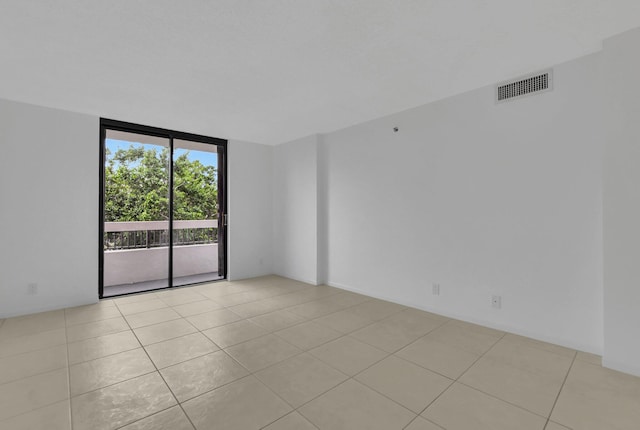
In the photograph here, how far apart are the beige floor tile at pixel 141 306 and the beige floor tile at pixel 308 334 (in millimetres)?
1886

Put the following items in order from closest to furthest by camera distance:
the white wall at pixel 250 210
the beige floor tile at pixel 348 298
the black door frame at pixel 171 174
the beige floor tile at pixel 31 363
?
the beige floor tile at pixel 31 363, the beige floor tile at pixel 348 298, the black door frame at pixel 171 174, the white wall at pixel 250 210

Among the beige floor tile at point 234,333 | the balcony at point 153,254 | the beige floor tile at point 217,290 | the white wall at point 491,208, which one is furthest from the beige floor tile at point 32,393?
the white wall at point 491,208

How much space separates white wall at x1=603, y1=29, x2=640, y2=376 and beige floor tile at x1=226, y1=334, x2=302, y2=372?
2.48 metres

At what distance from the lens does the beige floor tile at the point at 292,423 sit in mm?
1554

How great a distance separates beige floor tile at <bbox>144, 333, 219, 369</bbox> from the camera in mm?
2300

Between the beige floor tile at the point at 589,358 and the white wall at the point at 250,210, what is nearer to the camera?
the beige floor tile at the point at 589,358

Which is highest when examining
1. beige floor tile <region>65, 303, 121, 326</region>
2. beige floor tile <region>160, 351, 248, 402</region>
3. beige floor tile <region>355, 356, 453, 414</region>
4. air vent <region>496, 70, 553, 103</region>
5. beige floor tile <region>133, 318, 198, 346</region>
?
air vent <region>496, 70, 553, 103</region>

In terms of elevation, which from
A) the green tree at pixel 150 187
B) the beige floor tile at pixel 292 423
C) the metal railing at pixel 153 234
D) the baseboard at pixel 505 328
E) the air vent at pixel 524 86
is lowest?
the beige floor tile at pixel 292 423

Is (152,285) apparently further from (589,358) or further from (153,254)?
(589,358)

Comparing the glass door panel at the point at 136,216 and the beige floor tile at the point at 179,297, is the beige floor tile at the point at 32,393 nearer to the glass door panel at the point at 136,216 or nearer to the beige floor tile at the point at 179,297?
the beige floor tile at the point at 179,297

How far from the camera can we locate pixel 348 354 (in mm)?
2389

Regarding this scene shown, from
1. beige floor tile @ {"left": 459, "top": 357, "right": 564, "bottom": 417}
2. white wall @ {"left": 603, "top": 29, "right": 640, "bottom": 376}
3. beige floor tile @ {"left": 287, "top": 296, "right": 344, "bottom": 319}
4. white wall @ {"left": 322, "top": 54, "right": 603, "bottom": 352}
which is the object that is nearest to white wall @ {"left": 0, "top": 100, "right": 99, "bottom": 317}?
beige floor tile @ {"left": 287, "top": 296, "right": 344, "bottom": 319}

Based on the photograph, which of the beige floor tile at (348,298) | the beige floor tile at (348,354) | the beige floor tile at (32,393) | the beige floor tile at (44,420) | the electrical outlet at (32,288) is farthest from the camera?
the beige floor tile at (348,298)

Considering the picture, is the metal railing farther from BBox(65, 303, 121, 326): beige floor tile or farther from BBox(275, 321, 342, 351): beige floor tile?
BBox(275, 321, 342, 351): beige floor tile
